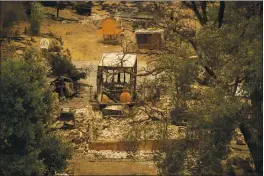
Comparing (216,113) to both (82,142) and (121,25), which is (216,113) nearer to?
(82,142)

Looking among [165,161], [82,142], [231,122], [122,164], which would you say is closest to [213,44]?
[231,122]

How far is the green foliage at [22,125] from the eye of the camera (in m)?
10.2

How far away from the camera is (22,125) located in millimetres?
10430

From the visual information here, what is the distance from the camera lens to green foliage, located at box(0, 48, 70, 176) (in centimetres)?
1023

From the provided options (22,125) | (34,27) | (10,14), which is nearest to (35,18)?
(34,27)

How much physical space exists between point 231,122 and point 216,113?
36 cm

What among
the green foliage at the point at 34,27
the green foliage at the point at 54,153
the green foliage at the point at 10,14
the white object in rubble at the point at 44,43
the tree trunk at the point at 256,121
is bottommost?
the green foliage at the point at 54,153

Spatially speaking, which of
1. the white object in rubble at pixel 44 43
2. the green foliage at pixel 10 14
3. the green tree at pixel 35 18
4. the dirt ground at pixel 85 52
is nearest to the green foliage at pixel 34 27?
the green tree at pixel 35 18

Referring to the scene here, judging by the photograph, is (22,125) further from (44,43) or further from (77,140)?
(44,43)

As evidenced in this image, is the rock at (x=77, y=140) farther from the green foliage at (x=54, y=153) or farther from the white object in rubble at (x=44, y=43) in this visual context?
the white object in rubble at (x=44, y=43)

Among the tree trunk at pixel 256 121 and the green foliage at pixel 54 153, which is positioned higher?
the tree trunk at pixel 256 121

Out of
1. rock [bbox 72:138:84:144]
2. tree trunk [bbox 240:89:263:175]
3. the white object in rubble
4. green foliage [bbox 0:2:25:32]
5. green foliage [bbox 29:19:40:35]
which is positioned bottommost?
rock [bbox 72:138:84:144]

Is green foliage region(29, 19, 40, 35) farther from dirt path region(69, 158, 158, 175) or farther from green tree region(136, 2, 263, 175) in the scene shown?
green tree region(136, 2, 263, 175)

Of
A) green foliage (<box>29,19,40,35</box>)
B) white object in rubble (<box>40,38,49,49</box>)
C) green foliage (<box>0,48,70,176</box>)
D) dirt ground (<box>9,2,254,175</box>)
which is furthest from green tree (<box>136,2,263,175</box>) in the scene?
green foliage (<box>29,19,40,35</box>)
